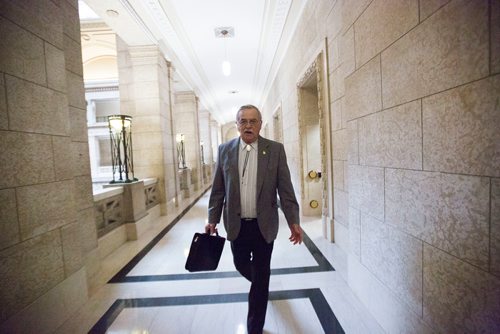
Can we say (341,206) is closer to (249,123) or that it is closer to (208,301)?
(208,301)

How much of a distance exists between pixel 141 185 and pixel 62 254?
9.11ft

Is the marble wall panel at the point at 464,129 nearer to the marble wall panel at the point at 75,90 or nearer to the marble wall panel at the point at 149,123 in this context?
the marble wall panel at the point at 75,90

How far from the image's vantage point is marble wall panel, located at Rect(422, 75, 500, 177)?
1.02m

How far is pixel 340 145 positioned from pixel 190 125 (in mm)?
8021

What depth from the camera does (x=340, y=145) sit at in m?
3.39

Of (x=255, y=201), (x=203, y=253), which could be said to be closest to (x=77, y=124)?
(x=203, y=253)

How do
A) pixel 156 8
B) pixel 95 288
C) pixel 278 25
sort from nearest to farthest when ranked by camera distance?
pixel 95 288 < pixel 156 8 < pixel 278 25

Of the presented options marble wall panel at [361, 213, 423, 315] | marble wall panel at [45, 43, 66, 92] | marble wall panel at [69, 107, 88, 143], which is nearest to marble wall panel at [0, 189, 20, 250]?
marble wall panel at [45, 43, 66, 92]

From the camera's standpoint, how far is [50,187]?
2070 mm

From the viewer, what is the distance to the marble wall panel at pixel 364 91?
1.86 meters

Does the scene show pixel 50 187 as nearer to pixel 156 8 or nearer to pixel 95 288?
pixel 95 288

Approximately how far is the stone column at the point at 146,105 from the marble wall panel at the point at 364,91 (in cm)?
463

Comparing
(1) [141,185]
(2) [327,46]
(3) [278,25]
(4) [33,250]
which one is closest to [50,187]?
(4) [33,250]

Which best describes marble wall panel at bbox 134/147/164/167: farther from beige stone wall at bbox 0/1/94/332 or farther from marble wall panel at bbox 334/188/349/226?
marble wall panel at bbox 334/188/349/226
